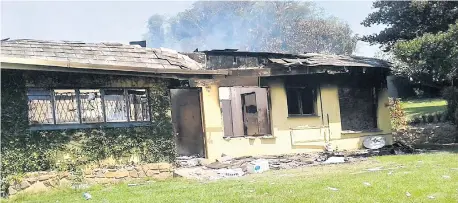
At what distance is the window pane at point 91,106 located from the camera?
11516mm

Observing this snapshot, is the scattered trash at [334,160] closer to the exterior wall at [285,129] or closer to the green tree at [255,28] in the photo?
the exterior wall at [285,129]

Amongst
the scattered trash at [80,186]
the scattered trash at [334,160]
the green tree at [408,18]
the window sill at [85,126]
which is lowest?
the scattered trash at [334,160]

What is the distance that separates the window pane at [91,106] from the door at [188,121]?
3.40 metres

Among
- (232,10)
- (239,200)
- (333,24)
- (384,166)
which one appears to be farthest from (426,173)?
(232,10)

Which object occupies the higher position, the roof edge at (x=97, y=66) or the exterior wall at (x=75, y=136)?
the roof edge at (x=97, y=66)

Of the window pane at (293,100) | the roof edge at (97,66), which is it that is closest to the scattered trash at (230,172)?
the roof edge at (97,66)

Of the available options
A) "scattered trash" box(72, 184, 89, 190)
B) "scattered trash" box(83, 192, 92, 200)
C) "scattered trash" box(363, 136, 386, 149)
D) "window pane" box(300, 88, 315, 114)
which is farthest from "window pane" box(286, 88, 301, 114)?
"scattered trash" box(83, 192, 92, 200)

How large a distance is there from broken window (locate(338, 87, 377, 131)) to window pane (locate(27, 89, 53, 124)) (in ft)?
35.2

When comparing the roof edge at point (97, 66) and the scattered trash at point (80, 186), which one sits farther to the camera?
the scattered trash at point (80, 186)

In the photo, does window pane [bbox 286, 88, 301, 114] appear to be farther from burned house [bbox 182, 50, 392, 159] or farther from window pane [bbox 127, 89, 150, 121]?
window pane [bbox 127, 89, 150, 121]

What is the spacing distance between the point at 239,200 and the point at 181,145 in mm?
8167

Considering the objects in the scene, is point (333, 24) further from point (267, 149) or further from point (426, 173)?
point (426, 173)

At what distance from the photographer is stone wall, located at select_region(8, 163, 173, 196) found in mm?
10086

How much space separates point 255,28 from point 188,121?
4619cm
